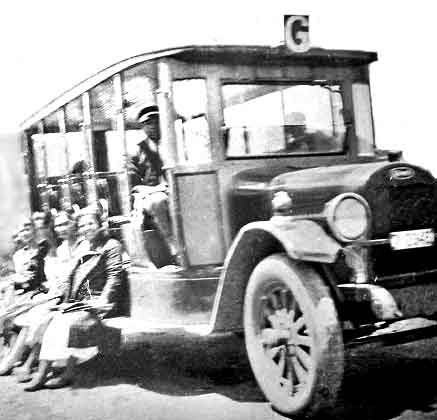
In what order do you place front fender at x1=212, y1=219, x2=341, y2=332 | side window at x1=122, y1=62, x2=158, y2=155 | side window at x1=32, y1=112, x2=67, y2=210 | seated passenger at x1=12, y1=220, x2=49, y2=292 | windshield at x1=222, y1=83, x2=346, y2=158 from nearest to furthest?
front fender at x1=212, y1=219, x2=341, y2=332 → windshield at x1=222, y1=83, x2=346, y2=158 → side window at x1=122, y1=62, x2=158, y2=155 → seated passenger at x1=12, y1=220, x2=49, y2=292 → side window at x1=32, y1=112, x2=67, y2=210

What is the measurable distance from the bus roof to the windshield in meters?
0.17

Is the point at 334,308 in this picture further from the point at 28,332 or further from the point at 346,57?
the point at 28,332

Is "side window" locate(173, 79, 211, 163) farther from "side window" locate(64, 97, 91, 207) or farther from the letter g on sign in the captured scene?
"side window" locate(64, 97, 91, 207)

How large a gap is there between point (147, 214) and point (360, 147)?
1594mm

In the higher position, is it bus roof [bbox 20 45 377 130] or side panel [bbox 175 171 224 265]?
bus roof [bbox 20 45 377 130]

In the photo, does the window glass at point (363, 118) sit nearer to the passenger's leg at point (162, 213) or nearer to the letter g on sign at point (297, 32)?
the letter g on sign at point (297, 32)

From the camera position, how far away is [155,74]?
364cm

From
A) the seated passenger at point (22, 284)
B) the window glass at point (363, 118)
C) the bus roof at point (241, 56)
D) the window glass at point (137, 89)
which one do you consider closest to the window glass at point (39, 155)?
the seated passenger at point (22, 284)

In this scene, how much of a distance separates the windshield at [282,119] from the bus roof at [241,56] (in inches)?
6.6

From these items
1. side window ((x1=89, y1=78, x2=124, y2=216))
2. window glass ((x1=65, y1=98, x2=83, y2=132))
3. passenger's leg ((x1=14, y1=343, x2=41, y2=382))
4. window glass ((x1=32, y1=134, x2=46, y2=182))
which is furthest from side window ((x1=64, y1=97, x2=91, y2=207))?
passenger's leg ((x1=14, y1=343, x2=41, y2=382))

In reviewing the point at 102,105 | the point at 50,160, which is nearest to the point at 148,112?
the point at 102,105

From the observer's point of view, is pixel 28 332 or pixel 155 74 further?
pixel 28 332

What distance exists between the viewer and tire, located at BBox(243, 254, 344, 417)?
259 cm

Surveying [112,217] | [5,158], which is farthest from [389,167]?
[5,158]
